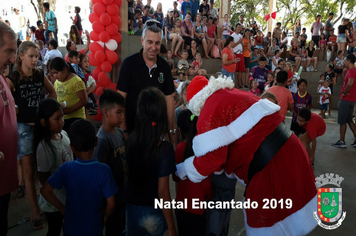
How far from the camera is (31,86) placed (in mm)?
2576

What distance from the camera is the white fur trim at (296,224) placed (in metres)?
1.57

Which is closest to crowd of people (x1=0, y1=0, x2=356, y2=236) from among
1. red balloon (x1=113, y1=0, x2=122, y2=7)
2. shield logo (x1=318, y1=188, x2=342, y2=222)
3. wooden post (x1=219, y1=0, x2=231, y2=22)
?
shield logo (x1=318, y1=188, x2=342, y2=222)

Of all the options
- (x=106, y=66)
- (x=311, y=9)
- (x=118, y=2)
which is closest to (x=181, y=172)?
(x=106, y=66)

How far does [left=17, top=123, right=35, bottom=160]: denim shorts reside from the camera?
2.45 metres

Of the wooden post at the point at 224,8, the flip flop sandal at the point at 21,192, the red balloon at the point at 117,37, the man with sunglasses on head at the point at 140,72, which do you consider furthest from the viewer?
the wooden post at the point at 224,8

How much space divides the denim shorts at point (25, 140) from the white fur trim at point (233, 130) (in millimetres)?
1724

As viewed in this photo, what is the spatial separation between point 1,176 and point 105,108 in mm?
767

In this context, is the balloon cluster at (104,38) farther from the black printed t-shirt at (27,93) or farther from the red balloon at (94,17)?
the black printed t-shirt at (27,93)

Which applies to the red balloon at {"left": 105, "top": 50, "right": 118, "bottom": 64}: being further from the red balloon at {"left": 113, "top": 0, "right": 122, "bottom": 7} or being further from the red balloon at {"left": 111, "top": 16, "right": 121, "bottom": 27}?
the red balloon at {"left": 113, "top": 0, "right": 122, "bottom": 7}

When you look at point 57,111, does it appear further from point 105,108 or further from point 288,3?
point 288,3

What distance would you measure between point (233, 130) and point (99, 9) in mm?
4673

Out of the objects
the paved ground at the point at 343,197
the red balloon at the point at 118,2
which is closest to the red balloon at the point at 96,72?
the red balloon at the point at 118,2

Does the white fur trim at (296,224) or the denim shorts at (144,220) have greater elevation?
the white fur trim at (296,224)

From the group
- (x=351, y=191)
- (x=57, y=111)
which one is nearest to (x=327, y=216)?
(x=351, y=191)
